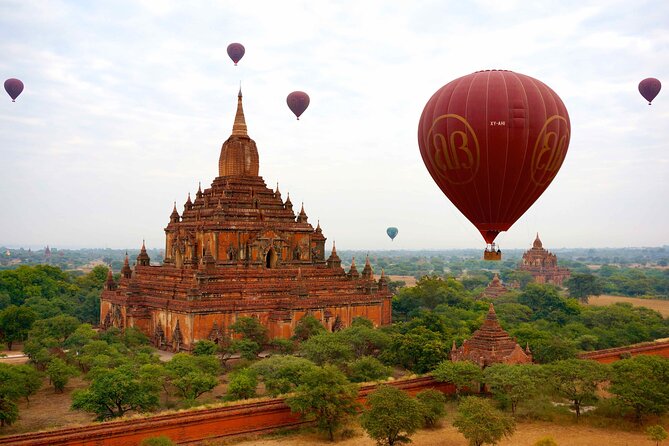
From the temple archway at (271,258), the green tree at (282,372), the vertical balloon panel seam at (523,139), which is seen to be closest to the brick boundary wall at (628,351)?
the vertical balloon panel seam at (523,139)

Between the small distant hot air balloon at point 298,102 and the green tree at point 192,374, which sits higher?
the small distant hot air balloon at point 298,102

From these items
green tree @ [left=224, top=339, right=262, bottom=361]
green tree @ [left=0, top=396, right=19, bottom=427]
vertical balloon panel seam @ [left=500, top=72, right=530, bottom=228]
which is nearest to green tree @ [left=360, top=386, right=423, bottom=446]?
vertical balloon panel seam @ [left=500, top=72, right=530, bottom=228]

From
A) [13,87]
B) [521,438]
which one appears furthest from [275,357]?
[13,87]

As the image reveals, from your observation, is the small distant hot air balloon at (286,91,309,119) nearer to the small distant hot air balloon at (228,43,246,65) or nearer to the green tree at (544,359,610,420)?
the small distant hot air balloon at (228,43,246,65)

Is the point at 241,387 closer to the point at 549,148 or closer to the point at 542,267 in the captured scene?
the point at 549,148

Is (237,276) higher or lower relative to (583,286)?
higher

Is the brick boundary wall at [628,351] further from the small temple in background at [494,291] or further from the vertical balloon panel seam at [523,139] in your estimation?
the small temple in background at [494,291]
